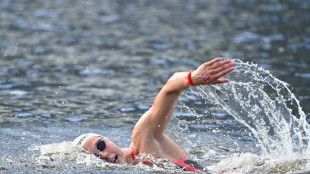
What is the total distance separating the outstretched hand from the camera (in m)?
7.91

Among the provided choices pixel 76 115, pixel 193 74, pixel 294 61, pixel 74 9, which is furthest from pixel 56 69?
pixel 74 9

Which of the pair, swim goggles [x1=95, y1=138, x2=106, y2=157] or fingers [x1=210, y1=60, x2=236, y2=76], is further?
swim goggles [x1=95, y1=138, x2=106, y2=157]

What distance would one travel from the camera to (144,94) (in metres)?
16.8

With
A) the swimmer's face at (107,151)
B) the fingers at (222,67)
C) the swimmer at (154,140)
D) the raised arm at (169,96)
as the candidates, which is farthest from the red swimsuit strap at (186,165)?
the fingers at (222,67)

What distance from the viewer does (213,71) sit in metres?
8.00

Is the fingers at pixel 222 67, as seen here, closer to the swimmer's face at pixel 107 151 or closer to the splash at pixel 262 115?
the swimmer's face at pixel 107 151

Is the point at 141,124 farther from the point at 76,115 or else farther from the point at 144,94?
the point at 144,94

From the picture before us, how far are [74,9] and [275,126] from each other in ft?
93.5

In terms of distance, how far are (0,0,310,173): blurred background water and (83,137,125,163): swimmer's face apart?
202 millimetres

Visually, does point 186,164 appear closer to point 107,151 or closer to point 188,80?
point 107,151

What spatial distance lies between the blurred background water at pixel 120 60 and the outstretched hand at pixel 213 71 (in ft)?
7.33

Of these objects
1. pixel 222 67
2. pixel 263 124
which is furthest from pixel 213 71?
pixel 263 124

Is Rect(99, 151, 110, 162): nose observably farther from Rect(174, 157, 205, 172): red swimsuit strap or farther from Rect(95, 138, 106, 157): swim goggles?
Rect(174, 157, 205, 172): red swimsuit strap

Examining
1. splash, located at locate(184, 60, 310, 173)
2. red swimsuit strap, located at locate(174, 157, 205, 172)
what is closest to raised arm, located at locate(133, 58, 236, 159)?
red swimsuit strap, located at locate(174, 157, 205, 172)
